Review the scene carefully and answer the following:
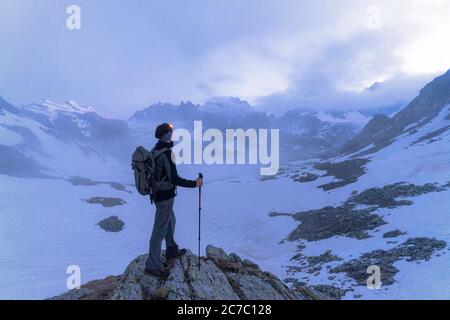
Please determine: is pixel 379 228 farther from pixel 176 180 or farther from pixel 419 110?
pixel 419 110

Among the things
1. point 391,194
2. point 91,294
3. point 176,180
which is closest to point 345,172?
point 391,194

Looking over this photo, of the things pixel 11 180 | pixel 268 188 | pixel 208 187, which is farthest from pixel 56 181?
pixel 268 188

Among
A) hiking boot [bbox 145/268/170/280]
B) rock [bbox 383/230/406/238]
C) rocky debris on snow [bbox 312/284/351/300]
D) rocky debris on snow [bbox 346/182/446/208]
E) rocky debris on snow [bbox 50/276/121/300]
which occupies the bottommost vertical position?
rocky debris on snow [bbox 312/284/351/300]

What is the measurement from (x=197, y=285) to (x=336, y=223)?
31848mm

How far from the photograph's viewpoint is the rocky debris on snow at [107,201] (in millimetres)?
71950

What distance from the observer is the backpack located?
8492 mm

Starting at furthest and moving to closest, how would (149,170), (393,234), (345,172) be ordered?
(345,172), (393,234), (149,170)

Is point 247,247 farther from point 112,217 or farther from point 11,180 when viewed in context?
point 11,180

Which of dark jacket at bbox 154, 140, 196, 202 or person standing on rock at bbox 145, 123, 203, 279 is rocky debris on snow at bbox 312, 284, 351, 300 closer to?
person standing on rock at bbox 145, 123, 203, 279

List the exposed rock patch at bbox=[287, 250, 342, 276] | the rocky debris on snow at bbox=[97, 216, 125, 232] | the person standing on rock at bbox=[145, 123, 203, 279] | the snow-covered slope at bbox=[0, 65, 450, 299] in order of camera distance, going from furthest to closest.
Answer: the rocky debris on snow at bbox=[97, 216, 125, 232] < the exposed rock patch at bbox=[287, 250, 342, 276] < the snow-covered slope at bbox=[0, 65, 450, 299] < the person standing on rock at bbox=[145, 123, 203, 279]

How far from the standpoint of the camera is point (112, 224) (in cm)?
5691

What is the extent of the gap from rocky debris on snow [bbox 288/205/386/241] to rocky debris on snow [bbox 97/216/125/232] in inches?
1139

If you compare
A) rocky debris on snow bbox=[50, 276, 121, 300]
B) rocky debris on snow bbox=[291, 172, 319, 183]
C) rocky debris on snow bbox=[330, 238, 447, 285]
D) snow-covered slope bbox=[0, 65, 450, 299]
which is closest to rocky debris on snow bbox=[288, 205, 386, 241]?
snow-covered slope bbox=[0, 65, 450, 299]

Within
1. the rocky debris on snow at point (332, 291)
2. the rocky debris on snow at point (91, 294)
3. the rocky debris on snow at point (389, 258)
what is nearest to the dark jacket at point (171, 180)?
the rocky debris on snow at point (91, 294)
